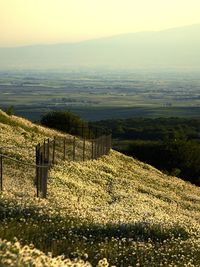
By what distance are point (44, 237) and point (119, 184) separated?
85.8ft

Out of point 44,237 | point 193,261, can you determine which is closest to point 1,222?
point 44,237

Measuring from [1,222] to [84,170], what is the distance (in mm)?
26148

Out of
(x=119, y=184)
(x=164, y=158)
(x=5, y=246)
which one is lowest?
(x=164, y=158)

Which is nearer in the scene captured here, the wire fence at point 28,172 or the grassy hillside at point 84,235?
the grassy hillside at point 84,235

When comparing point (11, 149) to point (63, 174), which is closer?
point (63, 174)

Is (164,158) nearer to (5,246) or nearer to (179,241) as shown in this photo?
(179,241)

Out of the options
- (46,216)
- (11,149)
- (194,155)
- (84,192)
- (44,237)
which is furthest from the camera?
(194,155)

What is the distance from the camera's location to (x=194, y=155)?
83562mm

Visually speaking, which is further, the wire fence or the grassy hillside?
the wire fence

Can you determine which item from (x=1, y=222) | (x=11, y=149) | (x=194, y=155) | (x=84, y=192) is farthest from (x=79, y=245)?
(x=194, y=155)

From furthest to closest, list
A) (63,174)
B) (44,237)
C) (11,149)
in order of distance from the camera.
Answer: (11,149), (63,174), (44,237)

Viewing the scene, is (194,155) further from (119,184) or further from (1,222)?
(1,222)

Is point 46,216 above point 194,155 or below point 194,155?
above

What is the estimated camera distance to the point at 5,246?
11.4 metres
